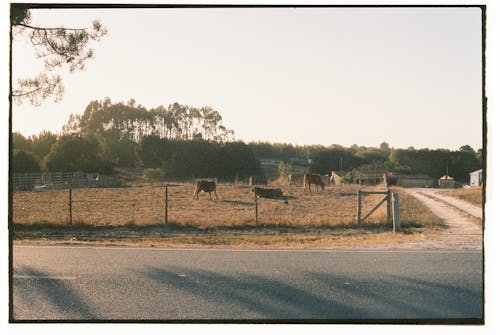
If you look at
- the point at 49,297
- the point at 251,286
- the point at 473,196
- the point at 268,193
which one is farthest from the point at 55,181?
the point at 251,286

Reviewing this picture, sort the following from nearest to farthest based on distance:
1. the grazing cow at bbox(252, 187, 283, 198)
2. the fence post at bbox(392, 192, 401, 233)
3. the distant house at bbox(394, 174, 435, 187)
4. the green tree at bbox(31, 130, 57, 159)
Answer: the fence post at bbox(392, 192, 401, 233), the grazing cow at bbox(252, 187, 283, 198), the green tree at bbox(31, 130, 57, 159), the distant house at bbox(394, 174, 435, 187)

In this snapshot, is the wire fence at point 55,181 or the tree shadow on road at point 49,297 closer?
the tree shadow on road at point 49,297

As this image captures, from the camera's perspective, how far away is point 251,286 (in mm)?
5922

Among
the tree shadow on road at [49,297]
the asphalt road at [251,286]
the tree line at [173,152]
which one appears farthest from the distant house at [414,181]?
the tree shadow on road at [49,297]

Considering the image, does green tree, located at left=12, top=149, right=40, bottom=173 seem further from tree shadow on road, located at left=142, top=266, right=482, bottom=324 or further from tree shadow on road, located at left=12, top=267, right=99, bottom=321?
tree shadow on road, located at left=142, top=266, right=482, bottom=324

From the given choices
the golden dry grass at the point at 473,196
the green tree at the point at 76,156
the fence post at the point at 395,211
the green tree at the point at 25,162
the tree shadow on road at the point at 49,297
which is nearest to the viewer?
the tree shadow on road at the point at 49,297

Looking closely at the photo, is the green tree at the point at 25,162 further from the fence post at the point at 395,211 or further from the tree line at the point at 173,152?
the fence post at the point at 395,211

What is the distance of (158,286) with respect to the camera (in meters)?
5.97

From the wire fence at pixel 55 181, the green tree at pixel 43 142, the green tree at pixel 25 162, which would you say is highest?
the green tree at pixel 43 142

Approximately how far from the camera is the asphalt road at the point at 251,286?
16.6 ft

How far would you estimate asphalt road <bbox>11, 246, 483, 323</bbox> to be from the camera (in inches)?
200

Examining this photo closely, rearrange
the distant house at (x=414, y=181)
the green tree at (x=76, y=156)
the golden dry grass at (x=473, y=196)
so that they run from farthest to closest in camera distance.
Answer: the distant house at (x=414, y=181) < the green tree at (x=76, y=156) < the golden dry grass at (x=473, y=196)

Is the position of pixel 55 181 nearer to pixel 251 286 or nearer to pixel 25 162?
pixel 25 162

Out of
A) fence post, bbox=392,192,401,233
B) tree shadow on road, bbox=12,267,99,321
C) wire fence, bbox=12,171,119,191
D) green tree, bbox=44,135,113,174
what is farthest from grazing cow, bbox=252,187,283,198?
green tree, bbox=44,135,113,174
